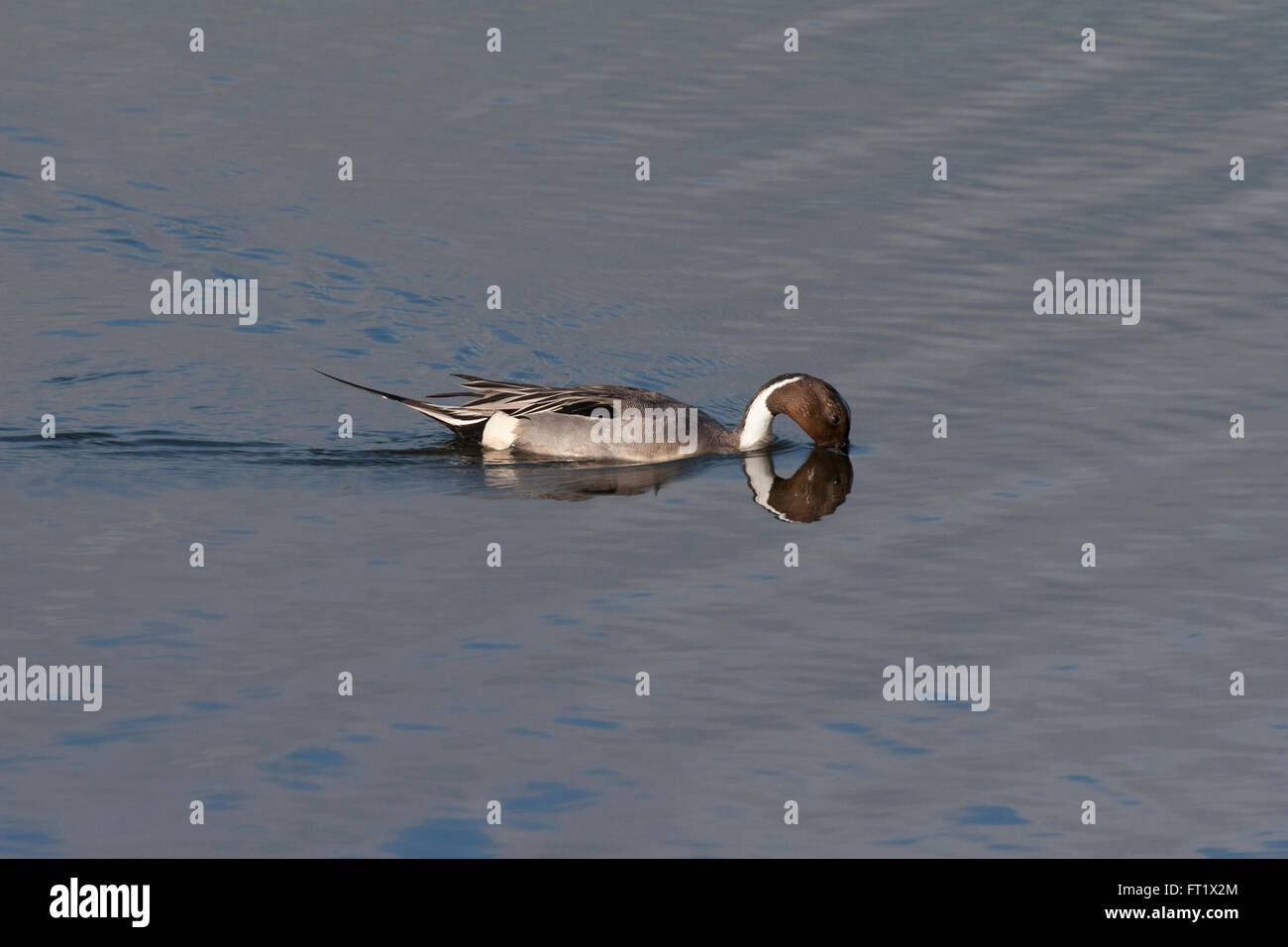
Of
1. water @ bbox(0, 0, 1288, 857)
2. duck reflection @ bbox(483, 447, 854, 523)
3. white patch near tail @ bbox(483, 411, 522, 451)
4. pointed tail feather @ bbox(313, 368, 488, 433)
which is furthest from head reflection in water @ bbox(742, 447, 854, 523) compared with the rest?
pointed tail feather @ bbox(313, 368, 488, 433)

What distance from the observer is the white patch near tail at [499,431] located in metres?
16.5

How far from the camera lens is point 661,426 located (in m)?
16.2

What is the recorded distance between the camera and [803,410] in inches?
643

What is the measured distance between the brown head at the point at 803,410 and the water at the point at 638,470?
1.11 feet

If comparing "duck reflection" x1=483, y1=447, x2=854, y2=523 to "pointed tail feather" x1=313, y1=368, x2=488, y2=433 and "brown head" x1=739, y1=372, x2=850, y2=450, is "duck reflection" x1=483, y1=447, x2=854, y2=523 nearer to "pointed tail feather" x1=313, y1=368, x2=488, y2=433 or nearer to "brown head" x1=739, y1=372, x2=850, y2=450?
"brown head" x1=739, y1=372, x2=850, y2=450

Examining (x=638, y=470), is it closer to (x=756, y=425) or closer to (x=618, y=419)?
(x=618, y=419)

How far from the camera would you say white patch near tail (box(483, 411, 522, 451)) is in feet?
54.1

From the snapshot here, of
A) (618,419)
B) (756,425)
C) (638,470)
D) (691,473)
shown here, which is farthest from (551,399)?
(756,425)

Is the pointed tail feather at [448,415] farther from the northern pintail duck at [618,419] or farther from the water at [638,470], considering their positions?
the water at [638,470]

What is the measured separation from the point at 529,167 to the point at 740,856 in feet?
45.3

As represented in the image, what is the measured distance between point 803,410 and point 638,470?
1.54 meters

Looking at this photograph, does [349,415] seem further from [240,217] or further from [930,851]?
[930,851]

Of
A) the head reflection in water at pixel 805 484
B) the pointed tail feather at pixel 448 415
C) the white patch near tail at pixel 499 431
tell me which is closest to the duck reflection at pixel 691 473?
the head reflection in water at pixel 805 484

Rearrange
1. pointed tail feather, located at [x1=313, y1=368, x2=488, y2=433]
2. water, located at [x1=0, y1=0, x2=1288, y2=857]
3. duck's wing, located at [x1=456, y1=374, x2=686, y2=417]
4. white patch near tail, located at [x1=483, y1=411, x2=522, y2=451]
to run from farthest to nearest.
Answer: pointed tail feather, located at [x1=313, y1=368, x2=488, y2=433], white patch near tail, located at [x1=483, y1=411, x2=522, y2=451], duck's wing, located at [x1=456, y1=374, x2=686, y2=417], water, located at [x1=0, y1=0, x2=1288, y2=857]
